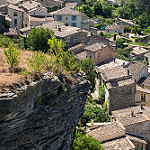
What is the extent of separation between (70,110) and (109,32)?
60577mm

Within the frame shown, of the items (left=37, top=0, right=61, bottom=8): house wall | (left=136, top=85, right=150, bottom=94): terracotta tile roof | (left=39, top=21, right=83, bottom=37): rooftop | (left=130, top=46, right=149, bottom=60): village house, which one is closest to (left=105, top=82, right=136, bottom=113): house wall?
(left=136, top=85, right=150, bottom=94): terracotta tile roof

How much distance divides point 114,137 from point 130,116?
462 cm

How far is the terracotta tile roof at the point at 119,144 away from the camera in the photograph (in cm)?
2623

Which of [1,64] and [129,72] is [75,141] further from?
[129,72]

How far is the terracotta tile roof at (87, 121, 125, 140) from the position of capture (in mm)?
27484

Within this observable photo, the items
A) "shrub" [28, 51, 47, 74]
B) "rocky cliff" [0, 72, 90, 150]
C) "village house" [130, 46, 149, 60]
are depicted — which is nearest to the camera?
"rocky cliff" [0, 72, 90, 150]

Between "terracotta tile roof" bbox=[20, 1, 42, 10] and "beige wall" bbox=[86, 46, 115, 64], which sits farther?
"terracotta tile roof" bbox=[20, 1, 42, 10]

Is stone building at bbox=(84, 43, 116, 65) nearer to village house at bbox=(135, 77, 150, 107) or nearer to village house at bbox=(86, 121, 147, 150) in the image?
village house at bbox=(135, 77, 150, 107)

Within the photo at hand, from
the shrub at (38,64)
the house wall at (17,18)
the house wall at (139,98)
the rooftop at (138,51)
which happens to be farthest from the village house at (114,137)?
the rooftop at (138,51)

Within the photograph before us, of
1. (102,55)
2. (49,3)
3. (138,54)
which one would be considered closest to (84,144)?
(102,55)

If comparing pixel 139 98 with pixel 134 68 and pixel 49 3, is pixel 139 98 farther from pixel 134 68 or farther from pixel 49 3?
pixel 49 3

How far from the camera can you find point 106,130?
28141 millimetres

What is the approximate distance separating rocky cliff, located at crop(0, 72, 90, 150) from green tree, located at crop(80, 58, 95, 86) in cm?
2397

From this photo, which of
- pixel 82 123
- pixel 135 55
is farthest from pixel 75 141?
pixel 135 55
